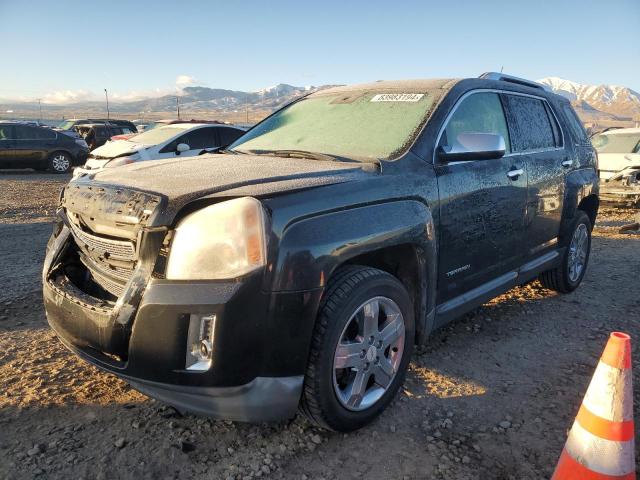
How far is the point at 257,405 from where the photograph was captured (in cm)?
204

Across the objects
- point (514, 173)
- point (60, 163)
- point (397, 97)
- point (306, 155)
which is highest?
point (397, 97)

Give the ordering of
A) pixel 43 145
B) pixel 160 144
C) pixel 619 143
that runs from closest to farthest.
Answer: pixel 160 144 → pixel 619 143 → pixel 43 145

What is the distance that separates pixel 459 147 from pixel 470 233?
535mm

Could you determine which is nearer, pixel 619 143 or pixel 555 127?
pixel 555 127

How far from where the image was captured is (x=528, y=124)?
3.82 meters

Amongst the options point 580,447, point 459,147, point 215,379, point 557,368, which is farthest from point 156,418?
point 557,368

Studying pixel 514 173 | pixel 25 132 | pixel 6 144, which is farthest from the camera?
pixel 25 132

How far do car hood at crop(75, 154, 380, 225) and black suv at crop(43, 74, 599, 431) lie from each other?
1 centimetres

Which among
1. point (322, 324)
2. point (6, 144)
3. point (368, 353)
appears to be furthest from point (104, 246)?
point (6, 144)

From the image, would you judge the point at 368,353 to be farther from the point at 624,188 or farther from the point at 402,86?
the point at 624,188

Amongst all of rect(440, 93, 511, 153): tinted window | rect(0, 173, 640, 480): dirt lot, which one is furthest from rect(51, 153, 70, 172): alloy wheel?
rect(440, 93, 511, 153): tinted window

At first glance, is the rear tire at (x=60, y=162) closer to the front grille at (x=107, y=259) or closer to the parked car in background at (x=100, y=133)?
the parked car in background at (x=100, y=133)

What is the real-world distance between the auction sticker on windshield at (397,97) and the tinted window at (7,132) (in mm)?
14311

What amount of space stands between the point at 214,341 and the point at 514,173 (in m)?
2.43
